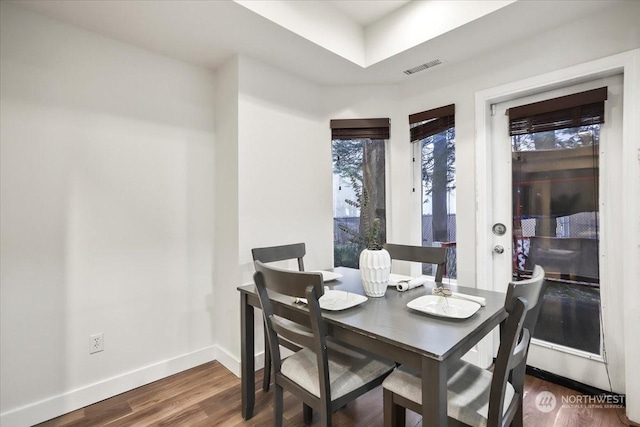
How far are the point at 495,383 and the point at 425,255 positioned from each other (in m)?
1.06

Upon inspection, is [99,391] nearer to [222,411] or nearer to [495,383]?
[222,411]

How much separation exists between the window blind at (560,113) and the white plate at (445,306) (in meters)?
1.56

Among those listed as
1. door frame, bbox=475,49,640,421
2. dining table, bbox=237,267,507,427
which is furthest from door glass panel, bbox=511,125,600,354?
dining table, bbox=237,267,507,427

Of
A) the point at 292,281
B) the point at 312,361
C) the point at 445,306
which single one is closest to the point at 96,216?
the point at 292,281

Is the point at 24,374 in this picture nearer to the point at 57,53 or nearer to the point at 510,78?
the point at 57,53

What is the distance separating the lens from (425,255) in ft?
6.91

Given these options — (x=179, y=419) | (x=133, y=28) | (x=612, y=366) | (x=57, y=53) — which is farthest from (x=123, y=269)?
(x=612, y=366)

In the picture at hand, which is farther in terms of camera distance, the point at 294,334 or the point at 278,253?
the point at 278,253

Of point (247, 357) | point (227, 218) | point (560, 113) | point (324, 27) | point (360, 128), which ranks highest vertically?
point (324, 27)

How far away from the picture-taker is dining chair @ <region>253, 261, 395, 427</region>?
1.28m

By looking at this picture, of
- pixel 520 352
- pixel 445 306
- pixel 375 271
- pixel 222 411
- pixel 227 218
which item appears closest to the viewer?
pixel 520 352

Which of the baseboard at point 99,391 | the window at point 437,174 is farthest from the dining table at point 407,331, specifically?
the window at point 437,174

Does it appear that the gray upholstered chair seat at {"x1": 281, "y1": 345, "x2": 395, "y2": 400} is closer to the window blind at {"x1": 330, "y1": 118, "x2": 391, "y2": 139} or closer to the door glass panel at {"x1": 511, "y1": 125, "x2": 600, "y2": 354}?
the door glass panel at {"x1": 511, "y1": 125, "x2": 600, "y2": 354}

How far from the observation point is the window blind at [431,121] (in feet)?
8.57
